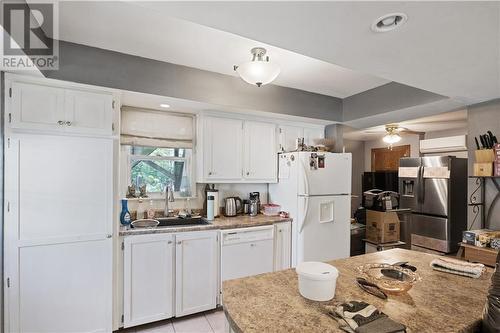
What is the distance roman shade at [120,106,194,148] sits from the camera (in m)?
2.92

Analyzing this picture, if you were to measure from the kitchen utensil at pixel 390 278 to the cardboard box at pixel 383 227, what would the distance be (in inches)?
92.0

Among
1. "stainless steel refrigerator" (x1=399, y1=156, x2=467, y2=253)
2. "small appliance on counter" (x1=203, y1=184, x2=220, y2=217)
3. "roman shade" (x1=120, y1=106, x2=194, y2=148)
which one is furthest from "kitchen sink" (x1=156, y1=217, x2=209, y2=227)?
"stainless steel refrigerator" (x1=399, y1=156, x2=467, y2=253)

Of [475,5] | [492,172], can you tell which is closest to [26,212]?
[475,5]

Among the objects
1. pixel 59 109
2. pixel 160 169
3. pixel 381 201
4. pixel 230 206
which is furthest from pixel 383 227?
pixel 59 109

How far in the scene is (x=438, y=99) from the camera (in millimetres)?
2549

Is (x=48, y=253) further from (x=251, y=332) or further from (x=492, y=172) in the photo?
(x=492, y=172)

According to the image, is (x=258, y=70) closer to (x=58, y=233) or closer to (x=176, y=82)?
(x=176, y=82)

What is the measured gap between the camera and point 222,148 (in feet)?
10.3

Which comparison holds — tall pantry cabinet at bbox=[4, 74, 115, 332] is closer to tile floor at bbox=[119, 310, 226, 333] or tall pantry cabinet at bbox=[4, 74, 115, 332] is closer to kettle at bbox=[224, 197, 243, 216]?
tile floor at bbox=[119, 310, 226, 333]

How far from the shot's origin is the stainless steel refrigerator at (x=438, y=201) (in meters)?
3.86

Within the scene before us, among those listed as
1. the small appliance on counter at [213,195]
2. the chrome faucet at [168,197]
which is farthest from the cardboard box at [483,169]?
the chrome faucet at [168,197]

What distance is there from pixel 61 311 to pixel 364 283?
2346 millimetres

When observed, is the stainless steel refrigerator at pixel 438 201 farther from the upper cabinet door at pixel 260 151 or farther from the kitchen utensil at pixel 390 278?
the kitchen utensil at pixel 390 278

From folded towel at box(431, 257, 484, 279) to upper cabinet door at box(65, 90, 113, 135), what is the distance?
8.80 feet
